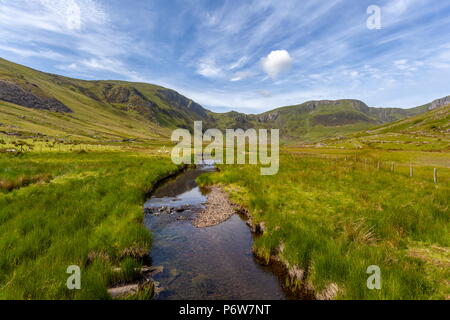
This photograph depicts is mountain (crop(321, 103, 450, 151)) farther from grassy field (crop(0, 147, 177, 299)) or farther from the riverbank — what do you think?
grassy field (crop(0, 147, 177, 299))

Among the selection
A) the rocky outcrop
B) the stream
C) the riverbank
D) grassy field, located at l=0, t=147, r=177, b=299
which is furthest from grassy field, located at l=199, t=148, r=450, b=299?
the rocky outcrop

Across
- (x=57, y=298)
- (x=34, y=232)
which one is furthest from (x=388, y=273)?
(x=34, y=232)

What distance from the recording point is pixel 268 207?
1500cm

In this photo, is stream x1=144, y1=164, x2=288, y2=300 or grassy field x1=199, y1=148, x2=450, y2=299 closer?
grassy field x1=199, y1=148, x2=450, y2=299

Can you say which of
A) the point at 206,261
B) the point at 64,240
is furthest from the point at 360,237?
the point at 64,240

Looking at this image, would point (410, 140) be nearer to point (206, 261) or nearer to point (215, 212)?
point (215, 212)

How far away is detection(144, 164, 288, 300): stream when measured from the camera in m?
7.90

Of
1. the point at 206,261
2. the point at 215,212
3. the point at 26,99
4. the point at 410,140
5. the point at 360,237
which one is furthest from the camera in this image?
the point at 26,99

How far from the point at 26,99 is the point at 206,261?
25481cm

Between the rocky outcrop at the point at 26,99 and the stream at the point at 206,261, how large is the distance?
232 m

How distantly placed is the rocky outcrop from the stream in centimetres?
23157

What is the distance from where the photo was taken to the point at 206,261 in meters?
10.0
